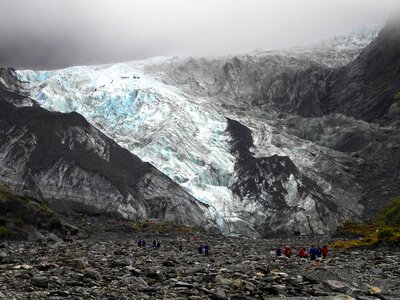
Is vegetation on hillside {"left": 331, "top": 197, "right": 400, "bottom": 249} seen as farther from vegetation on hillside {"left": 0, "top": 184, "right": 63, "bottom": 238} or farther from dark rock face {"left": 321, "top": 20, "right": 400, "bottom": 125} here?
dark rock face {"left": 321, "top": 20, "right": 400, "bottom": 125}

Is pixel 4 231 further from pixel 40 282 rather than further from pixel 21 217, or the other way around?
pixel 40 282

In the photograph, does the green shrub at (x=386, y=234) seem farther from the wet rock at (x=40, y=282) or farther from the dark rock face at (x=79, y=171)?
the dark rock face at (x=79, y=171)

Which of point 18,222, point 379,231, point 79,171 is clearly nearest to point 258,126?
point 79,171

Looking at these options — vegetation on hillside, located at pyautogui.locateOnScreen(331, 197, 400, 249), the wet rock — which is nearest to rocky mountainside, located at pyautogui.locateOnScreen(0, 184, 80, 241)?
vegetation on hillside, located at pyautogui.locateOnScreen(331, 197, 400, 249)

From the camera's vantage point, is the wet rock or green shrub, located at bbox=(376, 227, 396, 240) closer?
the wet rock

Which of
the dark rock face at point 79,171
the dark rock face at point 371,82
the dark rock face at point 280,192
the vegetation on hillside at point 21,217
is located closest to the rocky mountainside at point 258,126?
the dark rock face at point 280,192

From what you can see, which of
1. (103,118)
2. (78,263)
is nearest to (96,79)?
(103,118)
